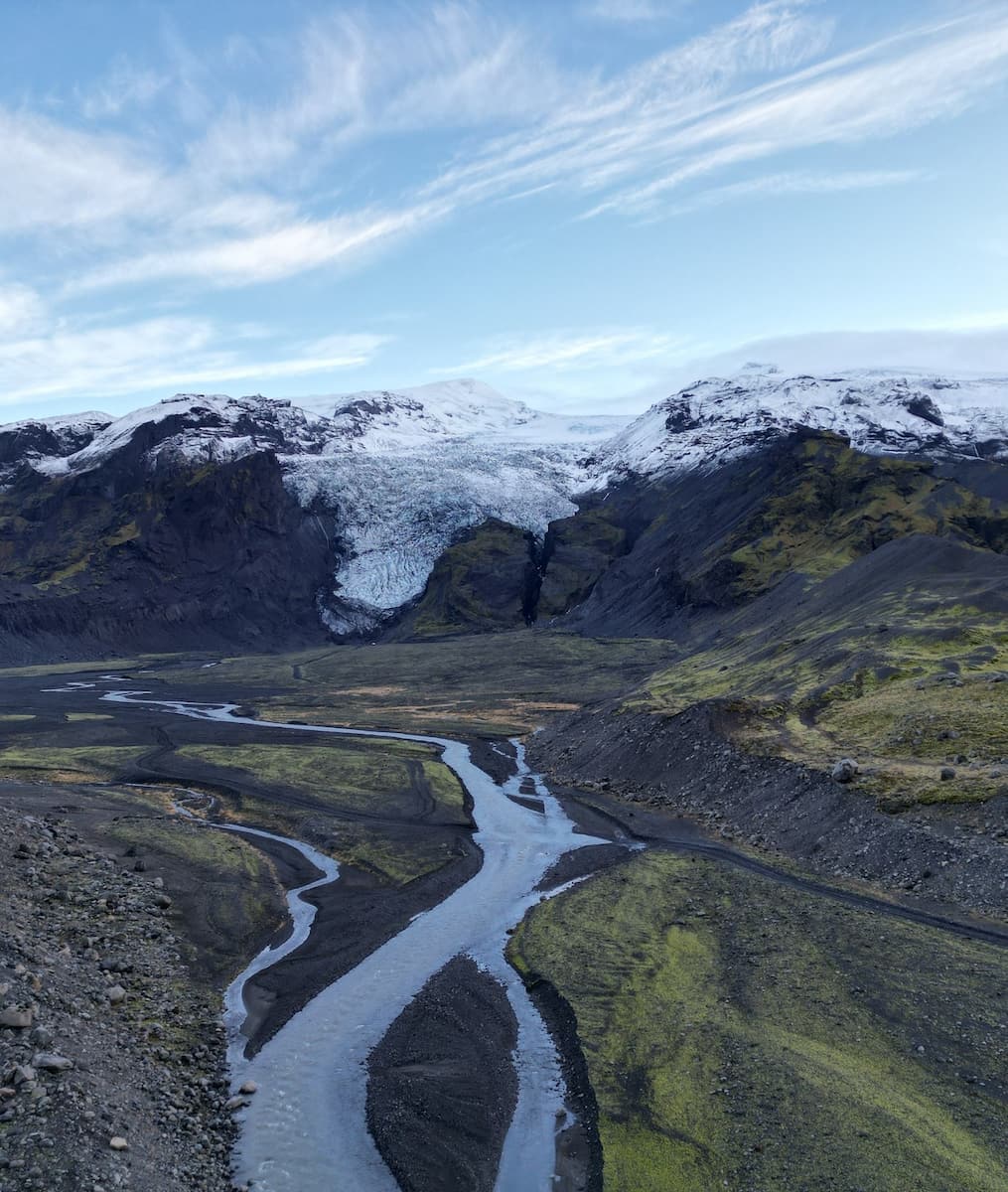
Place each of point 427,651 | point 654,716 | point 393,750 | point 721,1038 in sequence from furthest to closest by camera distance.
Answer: point 427,651 < point 393,750 < point 654,716 < point 721,1038

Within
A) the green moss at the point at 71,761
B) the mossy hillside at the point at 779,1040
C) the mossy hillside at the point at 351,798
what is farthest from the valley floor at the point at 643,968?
the green moss at the point at 71,761

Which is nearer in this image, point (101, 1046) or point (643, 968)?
point (101, 1046)

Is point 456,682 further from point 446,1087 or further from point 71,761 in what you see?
point 446,1087

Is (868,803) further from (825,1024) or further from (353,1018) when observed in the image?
(353,1018)

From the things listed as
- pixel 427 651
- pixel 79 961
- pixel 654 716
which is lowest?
pixel 427 651

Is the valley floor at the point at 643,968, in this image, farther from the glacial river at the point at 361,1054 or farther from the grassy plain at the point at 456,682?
the grassy plain at the point at 456,682

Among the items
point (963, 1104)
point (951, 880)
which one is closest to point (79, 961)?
point (963, 1104)

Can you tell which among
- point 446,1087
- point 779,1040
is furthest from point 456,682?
point 446,1087
